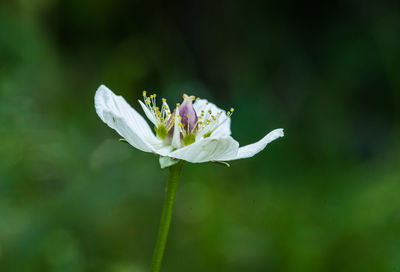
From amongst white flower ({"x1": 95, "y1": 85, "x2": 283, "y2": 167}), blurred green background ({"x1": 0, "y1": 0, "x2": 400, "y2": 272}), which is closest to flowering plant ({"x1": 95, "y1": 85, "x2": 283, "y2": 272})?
white flower ({"x1": 95, "y1": 85, "x2": 283, "y2": 167})

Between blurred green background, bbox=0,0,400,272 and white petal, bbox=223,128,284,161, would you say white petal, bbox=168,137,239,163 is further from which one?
blurred green background, bbox=0,0,400,272

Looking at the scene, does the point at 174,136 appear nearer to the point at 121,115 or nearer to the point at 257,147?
the point at 121,115

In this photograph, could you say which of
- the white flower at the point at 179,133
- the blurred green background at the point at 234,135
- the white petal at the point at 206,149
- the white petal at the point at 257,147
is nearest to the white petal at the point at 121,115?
the white flower at the point at 179,133

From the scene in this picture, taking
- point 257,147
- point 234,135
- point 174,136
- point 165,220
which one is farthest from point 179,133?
point 234,135

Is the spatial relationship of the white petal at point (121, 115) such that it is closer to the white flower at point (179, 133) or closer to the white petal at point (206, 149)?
the white flower at point (179, 133)
